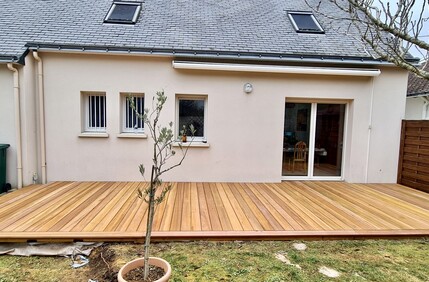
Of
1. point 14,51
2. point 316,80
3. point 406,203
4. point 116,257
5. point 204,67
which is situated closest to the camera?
point 116,257

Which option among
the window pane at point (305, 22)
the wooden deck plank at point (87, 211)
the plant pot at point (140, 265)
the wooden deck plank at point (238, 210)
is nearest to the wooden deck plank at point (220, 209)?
the wooden deck plank at point (238, 210)

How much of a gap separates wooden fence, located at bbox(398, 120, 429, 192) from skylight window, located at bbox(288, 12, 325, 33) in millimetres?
3889

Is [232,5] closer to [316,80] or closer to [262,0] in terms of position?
[262,0]

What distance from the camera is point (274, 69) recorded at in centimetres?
659

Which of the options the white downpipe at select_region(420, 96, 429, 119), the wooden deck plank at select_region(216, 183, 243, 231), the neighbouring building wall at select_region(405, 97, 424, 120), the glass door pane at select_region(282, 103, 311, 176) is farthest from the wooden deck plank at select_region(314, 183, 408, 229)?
the neighbouring building wall at select_region(405, 97, 424, 120)

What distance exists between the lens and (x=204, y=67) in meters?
6.47

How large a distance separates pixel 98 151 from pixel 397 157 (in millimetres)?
8398

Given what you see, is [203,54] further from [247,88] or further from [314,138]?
[314,138]

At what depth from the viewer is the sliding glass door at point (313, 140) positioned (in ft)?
23.8

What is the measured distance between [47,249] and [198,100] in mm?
4823

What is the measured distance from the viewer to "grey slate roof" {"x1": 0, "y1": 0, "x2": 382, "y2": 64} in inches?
264

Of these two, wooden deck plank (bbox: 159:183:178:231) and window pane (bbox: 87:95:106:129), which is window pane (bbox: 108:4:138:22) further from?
wooden deck plank (bbox: 159:183:178:231)

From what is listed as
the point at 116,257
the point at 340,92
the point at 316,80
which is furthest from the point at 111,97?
the point at 340,92

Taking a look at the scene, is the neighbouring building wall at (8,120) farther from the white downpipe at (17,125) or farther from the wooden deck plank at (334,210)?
the wooden deck plank at (334,210)
